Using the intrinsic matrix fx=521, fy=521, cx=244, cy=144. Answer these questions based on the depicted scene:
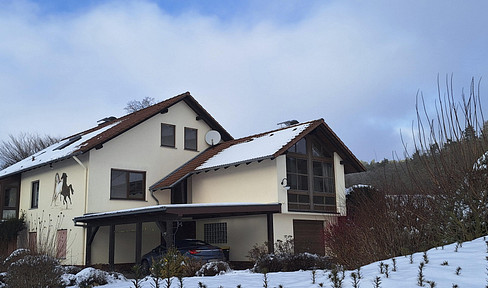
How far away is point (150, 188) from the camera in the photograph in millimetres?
21906

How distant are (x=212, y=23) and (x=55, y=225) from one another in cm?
1434

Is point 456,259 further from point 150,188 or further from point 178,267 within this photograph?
point 150,188

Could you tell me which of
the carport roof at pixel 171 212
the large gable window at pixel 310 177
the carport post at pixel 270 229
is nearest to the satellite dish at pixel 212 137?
the large gable window at pixel 310 177

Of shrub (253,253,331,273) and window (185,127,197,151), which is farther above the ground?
window (185,127,197,151)

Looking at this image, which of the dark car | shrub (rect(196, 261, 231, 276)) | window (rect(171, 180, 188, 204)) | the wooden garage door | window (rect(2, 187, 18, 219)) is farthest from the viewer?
window (rect(2, 187, 18, 219))

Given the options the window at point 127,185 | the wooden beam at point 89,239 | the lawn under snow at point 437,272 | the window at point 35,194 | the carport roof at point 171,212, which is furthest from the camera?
the window at point 35,194

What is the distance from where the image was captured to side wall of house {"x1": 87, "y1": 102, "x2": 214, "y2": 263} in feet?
67.3

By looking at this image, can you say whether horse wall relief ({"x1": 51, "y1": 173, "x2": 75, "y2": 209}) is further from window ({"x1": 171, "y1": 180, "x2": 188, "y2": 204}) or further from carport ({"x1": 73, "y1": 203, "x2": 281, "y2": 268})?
window ({"x1": 171, "y1": 180, "x2": 188, "y2": 204})

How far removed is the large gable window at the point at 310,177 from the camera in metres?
19.4

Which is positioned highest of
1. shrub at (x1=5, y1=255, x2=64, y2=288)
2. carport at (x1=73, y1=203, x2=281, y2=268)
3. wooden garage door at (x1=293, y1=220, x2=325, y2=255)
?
carport at (x1=73, y1=203, x2=281, y2=268)

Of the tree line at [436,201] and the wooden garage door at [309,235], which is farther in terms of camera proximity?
the wooden garage door at [309,235]

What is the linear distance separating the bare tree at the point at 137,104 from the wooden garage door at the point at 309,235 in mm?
27975

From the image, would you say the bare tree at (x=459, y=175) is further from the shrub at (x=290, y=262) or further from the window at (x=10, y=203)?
the window at (x=10, y=203)

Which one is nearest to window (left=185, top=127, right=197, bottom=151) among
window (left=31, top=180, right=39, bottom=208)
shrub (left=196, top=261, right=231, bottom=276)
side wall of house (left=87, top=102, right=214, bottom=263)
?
side wall of house (left=87, top=102, right=214, bottom=263)
